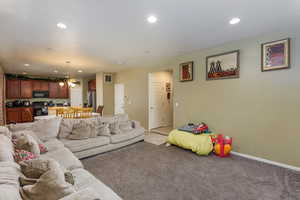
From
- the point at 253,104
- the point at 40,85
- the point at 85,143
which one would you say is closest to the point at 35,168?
the point at 85,143

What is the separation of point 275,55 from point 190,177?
2766 millimetres

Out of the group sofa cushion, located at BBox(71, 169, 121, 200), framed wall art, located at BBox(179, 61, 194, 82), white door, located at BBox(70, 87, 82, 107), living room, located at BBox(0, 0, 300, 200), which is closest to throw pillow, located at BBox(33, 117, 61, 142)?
living room, located at BBox(0, 0, 300, 200)

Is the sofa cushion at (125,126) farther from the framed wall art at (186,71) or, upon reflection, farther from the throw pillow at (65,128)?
the framed wall art at (186,71)

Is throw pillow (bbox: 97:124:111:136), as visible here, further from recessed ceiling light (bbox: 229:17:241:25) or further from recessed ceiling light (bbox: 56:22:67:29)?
recessed ceiling light (bbox: 229:17:241:25)

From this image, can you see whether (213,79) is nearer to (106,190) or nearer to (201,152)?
(201,152)

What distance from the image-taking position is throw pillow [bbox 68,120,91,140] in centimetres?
318

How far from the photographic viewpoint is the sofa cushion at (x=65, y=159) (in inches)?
76.3

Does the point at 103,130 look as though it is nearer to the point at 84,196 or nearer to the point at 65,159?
the point at 65,159

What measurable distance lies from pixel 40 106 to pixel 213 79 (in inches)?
329

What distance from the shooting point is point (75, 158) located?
7.11ft

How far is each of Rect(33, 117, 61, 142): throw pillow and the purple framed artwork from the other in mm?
4455

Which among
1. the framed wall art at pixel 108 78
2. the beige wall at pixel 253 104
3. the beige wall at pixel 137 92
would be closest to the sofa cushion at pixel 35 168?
the beige wall at pixel 253 104

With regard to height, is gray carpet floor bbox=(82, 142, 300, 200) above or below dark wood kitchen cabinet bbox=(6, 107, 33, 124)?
below

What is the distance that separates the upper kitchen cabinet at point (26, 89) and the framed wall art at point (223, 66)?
8.42m
